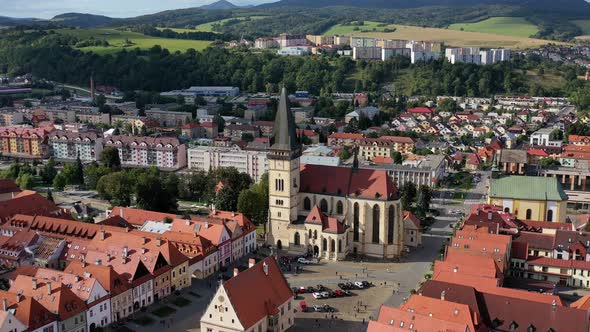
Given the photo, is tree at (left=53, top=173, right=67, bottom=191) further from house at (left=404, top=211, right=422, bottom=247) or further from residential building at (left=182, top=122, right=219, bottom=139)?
house at (left=404, top=211, right=422, bottom=247)

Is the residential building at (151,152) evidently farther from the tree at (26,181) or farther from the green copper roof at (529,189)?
the green copper roof at (529,189)

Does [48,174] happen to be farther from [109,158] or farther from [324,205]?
[324,205]

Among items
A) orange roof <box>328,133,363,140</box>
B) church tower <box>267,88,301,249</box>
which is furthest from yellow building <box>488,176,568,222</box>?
orange roof <box>328,133,363,140</box>

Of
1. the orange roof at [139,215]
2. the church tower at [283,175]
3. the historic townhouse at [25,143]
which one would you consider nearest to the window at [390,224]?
the church tower at [283,175]

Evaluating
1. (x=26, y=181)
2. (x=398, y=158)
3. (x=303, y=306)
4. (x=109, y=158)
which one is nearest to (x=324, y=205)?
(x=303, y=306)

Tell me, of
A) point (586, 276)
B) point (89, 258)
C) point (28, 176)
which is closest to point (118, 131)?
point (28, 176)

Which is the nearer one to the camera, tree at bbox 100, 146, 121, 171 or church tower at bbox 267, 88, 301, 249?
church tower at bbox 267, 88, 301, 249
